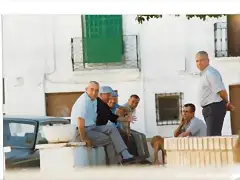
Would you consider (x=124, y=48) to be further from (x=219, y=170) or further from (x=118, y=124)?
(x=219, y=170)

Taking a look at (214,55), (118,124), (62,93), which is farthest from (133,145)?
(214,55)

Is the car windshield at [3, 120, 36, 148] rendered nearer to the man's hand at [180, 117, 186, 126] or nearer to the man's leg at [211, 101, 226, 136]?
the man's hand at [180, 117, 186, 126]

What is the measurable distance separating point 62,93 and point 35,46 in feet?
0.93

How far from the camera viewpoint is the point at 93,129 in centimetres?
273

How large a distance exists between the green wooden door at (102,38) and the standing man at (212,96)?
1.46ft

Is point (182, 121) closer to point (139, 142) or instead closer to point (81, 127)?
point (139, 142)

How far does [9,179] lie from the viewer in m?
2.64

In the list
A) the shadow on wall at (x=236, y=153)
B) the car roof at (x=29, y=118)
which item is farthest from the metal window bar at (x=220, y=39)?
the car roof at (x=29, y=118)

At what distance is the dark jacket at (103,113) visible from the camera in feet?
9.02

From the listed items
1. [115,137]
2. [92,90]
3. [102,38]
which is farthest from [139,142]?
[102,38]

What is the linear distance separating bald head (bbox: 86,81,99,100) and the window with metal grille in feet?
1.05

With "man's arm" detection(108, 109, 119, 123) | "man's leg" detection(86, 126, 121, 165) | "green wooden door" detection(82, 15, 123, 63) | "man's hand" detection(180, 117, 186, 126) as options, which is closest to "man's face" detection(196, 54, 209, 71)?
"man's hand" detection(180, 117, 186, 126)

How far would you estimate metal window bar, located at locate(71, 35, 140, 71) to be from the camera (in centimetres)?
272

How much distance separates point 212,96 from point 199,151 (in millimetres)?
309
